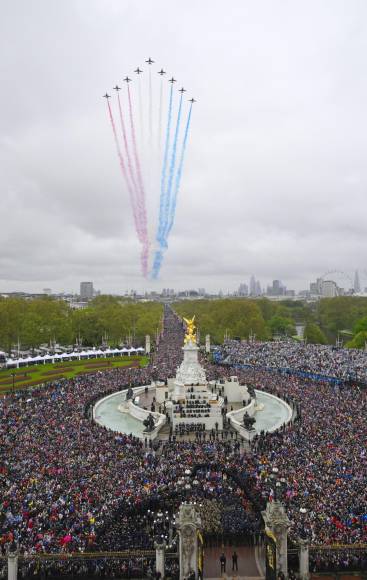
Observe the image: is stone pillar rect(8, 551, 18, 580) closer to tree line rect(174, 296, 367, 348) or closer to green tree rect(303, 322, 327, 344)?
tree line rect(174, 296, 367, 348)

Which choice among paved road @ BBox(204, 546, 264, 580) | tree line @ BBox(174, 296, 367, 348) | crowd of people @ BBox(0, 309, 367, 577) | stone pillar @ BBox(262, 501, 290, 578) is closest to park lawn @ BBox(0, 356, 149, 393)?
crowd of people @ BBox(0, 309, 367, 577)

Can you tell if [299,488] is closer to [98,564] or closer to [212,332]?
[98,564]

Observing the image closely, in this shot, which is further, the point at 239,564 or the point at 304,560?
the point at 239,564

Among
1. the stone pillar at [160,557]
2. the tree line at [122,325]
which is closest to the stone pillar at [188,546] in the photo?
the stone pillar at [160,557]

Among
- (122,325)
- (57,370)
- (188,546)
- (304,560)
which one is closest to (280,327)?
(122,325)

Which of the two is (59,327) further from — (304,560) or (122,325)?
(304,560)

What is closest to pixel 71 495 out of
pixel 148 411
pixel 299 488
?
pixel 299 488
